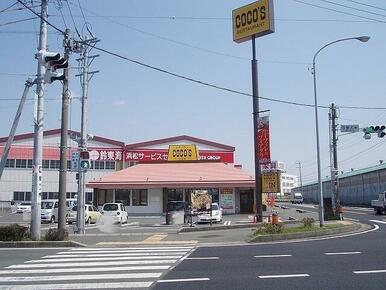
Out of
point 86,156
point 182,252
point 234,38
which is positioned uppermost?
point 234,38

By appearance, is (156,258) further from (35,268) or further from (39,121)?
(39,121)

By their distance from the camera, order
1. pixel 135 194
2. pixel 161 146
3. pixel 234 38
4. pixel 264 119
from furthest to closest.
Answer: pixel 161 146, pixel 135 194, pixel 234 38, pixel 264 119

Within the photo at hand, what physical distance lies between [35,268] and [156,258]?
3.50m

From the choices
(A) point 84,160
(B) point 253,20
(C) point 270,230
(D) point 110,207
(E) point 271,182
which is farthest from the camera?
Answer: (D) point 110,207

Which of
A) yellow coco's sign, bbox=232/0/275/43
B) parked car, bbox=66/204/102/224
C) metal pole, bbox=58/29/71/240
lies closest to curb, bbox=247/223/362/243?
metal pole, bbox=58/29/71/240

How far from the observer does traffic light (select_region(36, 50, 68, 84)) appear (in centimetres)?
1816

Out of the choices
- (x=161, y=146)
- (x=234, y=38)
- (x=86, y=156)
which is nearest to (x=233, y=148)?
(x=161, y=146)

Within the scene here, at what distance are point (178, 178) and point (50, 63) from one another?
91.1ft

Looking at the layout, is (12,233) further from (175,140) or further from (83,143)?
(175,140)

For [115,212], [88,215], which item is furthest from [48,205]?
[115,212]

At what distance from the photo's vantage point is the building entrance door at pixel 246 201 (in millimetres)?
44969

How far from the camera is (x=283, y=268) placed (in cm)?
1152

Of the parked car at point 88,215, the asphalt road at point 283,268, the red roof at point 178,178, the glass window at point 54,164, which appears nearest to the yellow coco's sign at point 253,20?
the red roof at point 178,178

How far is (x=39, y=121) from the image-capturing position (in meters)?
18.6
